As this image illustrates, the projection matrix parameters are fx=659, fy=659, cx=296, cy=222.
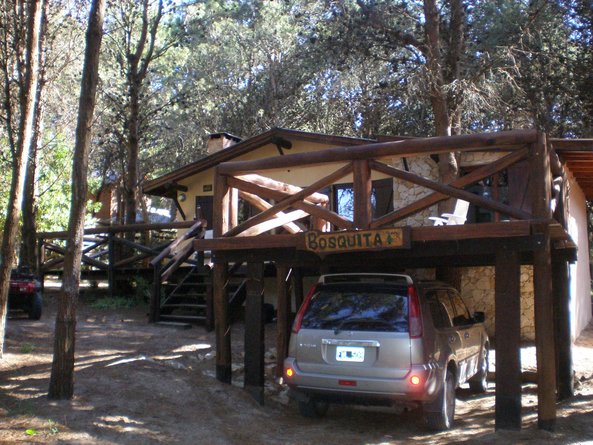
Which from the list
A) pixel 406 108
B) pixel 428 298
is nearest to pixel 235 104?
pixel 406 108

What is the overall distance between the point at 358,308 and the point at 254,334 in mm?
2139

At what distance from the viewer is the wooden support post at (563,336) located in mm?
9766

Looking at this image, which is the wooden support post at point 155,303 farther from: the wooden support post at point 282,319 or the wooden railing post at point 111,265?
the wooden support post at point 282,319

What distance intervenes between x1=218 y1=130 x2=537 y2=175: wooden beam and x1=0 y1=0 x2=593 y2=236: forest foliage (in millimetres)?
6243

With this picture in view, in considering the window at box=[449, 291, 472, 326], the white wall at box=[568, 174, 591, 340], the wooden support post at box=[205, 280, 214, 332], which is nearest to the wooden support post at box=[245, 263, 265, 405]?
the window at box=[449, 291, 472, 326]

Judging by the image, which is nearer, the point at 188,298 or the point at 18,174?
the point at 18,174

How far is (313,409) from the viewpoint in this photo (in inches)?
324

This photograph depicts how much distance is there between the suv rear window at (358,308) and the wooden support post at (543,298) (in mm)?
1564

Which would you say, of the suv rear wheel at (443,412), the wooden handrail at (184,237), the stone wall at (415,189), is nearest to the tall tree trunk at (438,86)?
the stone wall at (415,189)

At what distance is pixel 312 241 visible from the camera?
8.18 m

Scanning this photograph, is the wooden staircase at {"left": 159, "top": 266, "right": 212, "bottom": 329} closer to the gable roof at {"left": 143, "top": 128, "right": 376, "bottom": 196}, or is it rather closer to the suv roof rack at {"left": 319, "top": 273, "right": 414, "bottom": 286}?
the gable roof at {"left": 143, "top": 128, "right": 376, "bottom": 196}

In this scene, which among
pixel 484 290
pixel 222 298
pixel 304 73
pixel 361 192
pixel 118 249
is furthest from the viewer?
pixel 304 73

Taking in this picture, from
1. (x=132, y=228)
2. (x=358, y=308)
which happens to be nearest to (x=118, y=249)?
(x=132, y=228)

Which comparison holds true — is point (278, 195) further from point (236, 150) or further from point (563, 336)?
point (236, 150)
